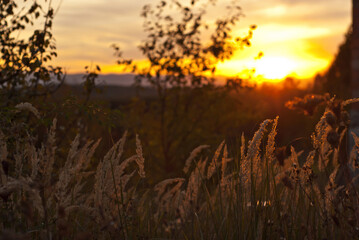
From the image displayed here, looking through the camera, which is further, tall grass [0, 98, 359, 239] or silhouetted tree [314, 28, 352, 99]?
silhouetted tree [314, 28, 352, 99]

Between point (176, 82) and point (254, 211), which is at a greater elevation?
point (176, 82)

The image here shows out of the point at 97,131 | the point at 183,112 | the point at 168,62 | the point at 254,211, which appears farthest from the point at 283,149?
the point at 97,131

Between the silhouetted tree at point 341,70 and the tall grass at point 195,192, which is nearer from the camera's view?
the tall grass at point 195,192

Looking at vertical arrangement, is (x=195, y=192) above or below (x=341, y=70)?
below

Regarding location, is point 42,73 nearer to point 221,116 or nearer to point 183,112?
point 183,112

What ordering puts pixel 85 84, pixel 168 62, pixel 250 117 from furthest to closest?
pixel 250 117 < pixel 168 62 < pixel 85 84

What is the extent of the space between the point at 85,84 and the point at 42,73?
0.92 m

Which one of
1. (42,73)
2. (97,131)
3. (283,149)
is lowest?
(97,131)

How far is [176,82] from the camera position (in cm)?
1194

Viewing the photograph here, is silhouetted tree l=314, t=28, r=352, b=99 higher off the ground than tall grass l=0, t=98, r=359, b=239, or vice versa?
silhouetted tree l=314, t=28, r=352, b=99

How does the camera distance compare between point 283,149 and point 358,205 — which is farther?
point 358,205

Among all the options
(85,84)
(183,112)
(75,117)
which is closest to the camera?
(85,84)

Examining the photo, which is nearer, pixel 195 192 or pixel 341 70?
pixel 195 192

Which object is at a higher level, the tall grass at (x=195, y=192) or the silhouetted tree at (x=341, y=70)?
the silhouetted tree at (x=341, y=70)
